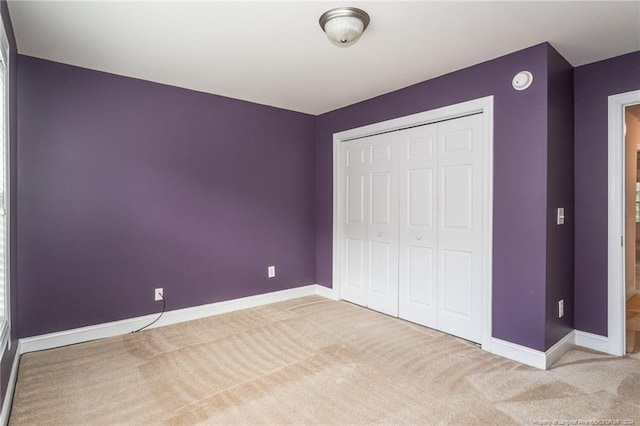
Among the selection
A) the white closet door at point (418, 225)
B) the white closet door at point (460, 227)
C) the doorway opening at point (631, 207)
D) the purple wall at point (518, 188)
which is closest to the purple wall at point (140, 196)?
the white closet door at point (418, 225)

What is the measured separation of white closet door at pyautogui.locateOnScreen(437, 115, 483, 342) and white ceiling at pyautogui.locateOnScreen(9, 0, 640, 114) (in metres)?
0.60

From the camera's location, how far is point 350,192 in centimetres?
408

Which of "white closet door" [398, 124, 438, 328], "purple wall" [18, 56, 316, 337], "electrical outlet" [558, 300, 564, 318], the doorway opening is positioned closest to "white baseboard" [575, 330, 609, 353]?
"electrical outlet" [558, 300, 564, 318]

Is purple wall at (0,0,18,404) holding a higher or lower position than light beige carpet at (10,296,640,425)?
higher

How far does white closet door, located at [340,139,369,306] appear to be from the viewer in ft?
12.8

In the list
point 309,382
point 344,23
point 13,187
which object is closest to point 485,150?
point 344,23

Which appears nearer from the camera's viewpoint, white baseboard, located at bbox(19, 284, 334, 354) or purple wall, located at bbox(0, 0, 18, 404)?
purple wall, located at bbox(0, 0, 18, 404)

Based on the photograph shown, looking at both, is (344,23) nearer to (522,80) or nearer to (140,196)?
(522,80)

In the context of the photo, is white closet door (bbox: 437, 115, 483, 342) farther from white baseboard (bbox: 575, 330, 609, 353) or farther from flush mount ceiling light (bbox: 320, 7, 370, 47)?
flush mount ceiling light (bbox: 320, 7, 370, 47)

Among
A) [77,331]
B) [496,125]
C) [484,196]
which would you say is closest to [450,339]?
[484,196]

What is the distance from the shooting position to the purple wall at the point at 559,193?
2.47m

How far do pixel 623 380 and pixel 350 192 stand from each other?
2777mm

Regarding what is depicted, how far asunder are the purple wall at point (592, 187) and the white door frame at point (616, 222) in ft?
0.13

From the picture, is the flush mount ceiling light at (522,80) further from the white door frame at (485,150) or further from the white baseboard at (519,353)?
the white baseboard at (519,353)
